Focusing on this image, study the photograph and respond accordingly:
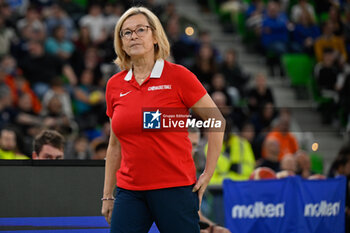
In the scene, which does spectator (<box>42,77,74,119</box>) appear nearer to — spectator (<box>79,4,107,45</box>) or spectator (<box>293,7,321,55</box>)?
spectator (<box>79,4,107,45</box>)

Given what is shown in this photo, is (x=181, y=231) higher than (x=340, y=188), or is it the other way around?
(x=181, y=231)

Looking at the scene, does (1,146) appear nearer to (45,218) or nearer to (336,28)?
(45,218)

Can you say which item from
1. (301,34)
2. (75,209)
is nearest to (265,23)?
(301,34)

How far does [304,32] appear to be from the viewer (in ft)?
46.5

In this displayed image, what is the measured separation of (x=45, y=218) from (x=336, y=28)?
10444mm

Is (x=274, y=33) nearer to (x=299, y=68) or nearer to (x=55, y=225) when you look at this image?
(x=299, y=68)

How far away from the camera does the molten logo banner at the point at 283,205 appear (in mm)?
6070

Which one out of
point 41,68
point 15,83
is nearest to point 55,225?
point 15,83

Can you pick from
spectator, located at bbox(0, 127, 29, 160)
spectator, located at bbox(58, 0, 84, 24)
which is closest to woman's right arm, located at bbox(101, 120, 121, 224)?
spectator, located at bbox(0, 127, 29, 160)

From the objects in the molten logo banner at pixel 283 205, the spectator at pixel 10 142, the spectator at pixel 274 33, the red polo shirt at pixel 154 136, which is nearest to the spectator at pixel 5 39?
the spectator at pixel 10 142

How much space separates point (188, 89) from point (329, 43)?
10.4 meters

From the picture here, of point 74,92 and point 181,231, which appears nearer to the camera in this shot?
point 181,231

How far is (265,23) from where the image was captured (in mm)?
13656

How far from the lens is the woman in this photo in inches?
142
